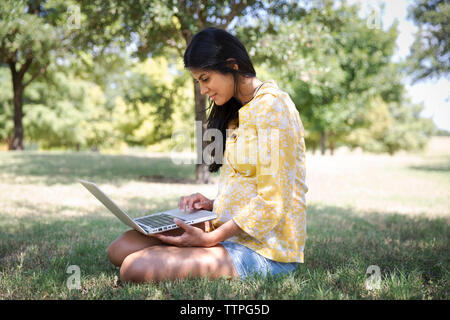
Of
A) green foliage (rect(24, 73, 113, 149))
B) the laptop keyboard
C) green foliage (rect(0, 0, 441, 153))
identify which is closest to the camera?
the laptop keyboard

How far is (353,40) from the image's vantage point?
25594mm

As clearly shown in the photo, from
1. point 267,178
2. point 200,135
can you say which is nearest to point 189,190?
point 200,135

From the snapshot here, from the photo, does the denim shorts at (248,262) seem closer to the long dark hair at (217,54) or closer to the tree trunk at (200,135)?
the long dark hair at (217,54)

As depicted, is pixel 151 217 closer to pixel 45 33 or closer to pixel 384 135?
pixel 45 33

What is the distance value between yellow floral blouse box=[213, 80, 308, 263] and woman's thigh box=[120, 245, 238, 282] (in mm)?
209

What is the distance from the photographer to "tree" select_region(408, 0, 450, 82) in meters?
10.9

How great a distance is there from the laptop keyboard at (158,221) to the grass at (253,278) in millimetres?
379

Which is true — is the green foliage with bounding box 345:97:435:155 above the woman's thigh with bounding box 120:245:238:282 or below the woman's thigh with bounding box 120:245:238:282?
above

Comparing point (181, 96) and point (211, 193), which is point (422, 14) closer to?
point (181, 96)

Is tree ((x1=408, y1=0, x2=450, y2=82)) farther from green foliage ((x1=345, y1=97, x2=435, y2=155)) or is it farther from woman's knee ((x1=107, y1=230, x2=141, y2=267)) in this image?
green foliage ((x1=345, y1=97, x2=435, y2=155))

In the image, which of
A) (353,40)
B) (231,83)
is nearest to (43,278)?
(231,83)

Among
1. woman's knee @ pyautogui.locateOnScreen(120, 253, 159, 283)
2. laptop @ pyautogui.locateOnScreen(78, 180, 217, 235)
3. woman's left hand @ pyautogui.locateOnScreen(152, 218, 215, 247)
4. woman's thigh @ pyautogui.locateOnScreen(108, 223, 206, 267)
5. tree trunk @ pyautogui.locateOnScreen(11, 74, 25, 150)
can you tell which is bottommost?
woman's knee @ pyautogui.locateOnScreen(120, 253, 159, 283)

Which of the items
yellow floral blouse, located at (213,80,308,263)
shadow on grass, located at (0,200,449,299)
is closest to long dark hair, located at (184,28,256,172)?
yellow floral blouse, located at (213,80,308,263)

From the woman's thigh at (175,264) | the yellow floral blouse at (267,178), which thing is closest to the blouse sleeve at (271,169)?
the yellow floral blouse at (267,178)
